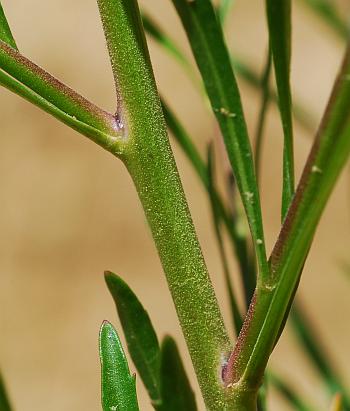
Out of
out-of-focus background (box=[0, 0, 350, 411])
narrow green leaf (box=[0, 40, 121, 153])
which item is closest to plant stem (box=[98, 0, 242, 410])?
narrow green leaf (box=[0, 40, 121, 153])

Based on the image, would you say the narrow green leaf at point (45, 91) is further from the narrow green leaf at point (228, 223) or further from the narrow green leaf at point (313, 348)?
the narrow green leaf at point (313, 348)

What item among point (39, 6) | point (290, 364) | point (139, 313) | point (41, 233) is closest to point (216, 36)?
point (139, 313)

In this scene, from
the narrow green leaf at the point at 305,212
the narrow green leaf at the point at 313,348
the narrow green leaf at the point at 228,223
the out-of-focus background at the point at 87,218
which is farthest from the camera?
the out-of-focus background at the point at 87,218

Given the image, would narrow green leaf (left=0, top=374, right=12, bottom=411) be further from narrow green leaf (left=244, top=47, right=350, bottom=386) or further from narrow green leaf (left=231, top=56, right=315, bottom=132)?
narrow green leaf (left=231, top=56, right=315, bottom=132)

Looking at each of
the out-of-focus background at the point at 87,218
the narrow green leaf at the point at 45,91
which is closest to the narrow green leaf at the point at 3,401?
the narrow green leaf at the point at 45,91

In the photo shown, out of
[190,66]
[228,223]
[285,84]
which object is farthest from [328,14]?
[285,84]

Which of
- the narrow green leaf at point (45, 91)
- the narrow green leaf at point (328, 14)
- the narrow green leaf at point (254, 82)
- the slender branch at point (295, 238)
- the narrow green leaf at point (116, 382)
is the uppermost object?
the narrow green leaf at point (328, 14)

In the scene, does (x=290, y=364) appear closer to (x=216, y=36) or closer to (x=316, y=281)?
(x=316, y=281)
